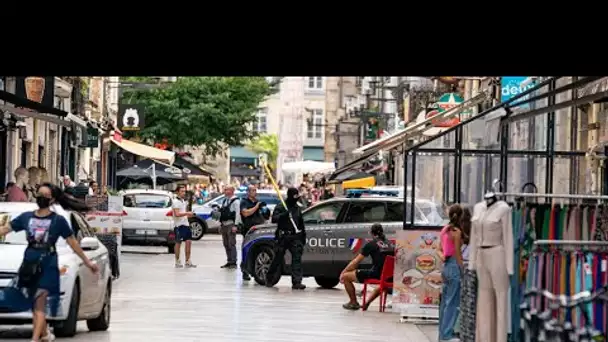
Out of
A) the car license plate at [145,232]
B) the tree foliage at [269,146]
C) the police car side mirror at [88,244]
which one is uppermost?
the tree foliage at [269,146]

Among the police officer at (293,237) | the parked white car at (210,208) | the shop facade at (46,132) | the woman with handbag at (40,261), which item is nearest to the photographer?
the woman with handbag at (40,261)

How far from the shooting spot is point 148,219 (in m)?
39.1

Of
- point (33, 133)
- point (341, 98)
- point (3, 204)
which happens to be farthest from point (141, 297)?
point (341, 98)

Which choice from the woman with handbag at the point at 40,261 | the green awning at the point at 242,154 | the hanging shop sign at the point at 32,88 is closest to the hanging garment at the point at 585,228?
the woman with handbag at the point at 40,261

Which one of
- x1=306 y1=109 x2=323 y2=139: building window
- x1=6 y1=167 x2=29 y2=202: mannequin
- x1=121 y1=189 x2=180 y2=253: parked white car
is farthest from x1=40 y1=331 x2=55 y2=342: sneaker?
x1=306 y1=109 x2=323 y2=139: building window

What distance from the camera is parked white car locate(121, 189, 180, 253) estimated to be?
128ft

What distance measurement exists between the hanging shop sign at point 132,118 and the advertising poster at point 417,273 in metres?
38.1

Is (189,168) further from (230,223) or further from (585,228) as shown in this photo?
(585,228)

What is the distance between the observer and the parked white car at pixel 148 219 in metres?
39.1

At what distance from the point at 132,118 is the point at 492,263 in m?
44.6

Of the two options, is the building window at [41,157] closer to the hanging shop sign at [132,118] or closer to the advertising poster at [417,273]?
the hanging shop sign at [132,118]

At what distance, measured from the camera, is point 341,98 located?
109m
